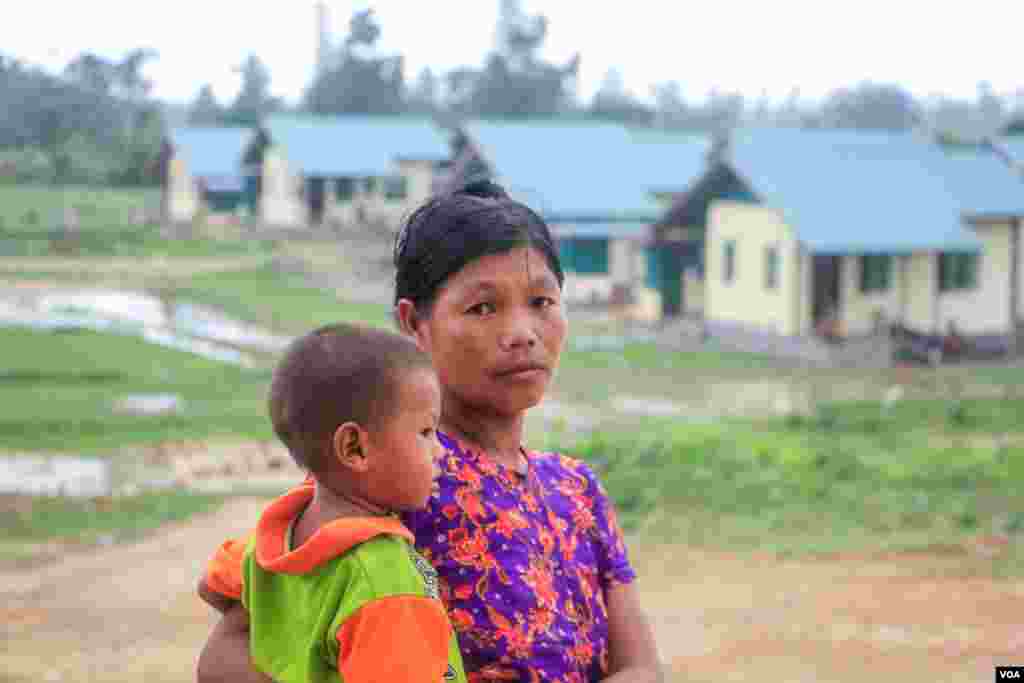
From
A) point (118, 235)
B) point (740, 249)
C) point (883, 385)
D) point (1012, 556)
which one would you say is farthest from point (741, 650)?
point (118, 235)

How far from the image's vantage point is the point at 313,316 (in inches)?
958

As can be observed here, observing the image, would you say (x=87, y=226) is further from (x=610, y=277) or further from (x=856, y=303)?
(x=856, y=303)

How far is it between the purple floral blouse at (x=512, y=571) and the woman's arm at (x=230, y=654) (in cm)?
29

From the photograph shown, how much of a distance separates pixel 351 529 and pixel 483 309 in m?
0.44

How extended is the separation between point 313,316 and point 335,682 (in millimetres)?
22842

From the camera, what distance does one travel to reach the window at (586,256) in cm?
2873

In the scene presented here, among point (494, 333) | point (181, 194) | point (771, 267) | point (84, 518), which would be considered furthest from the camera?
point (181, 194)

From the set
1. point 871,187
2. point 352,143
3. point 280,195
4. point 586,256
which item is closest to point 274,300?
point 586,256

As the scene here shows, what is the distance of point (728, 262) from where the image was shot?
23344 mm

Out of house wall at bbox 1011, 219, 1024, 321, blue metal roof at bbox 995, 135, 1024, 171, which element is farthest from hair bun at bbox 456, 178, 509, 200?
blue metal roof at bbox 995, 135, 1024, 171

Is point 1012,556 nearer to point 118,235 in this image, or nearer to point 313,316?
point 313,316

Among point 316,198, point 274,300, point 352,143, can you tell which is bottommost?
point 274,300

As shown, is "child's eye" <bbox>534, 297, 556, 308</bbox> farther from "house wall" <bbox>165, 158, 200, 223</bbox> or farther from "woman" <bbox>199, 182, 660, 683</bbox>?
"house wall" <bbox>165, 158, 200, 223</bbox>

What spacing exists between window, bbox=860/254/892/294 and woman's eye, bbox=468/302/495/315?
821 inches
